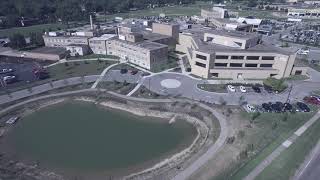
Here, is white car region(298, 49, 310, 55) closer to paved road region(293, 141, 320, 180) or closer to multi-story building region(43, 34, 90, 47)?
paved road region(293, 141, 320, 180)

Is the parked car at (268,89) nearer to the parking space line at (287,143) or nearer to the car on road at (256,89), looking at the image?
the car on road at (256,89)

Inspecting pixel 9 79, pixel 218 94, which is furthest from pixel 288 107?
pixel 9 79

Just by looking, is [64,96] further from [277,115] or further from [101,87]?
[277,115]

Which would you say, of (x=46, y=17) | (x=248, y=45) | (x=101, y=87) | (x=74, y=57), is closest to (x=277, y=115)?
(x=248, y=45)

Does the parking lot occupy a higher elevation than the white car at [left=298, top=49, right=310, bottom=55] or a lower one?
lower

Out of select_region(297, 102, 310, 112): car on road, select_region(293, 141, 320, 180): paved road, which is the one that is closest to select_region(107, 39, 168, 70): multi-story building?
select_region(297, 102, 310, 112): car on road
